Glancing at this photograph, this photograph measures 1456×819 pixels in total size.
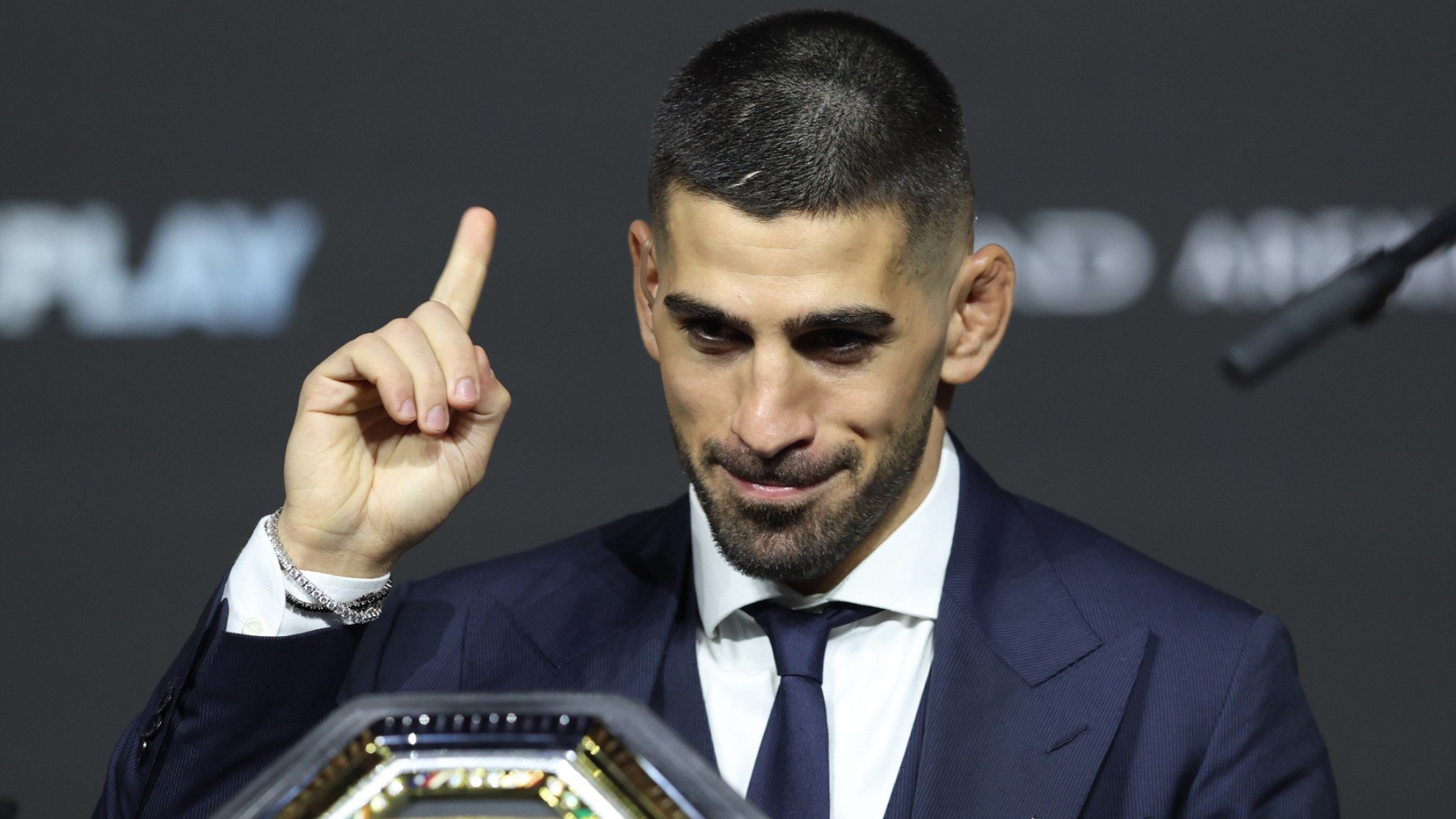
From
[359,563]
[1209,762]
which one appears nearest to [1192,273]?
[1209,762]

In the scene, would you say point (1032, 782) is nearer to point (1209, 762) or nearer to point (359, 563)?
point (1209, 762)

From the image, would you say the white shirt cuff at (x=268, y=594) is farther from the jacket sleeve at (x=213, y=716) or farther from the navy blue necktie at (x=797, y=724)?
the navy blue necktie at (x=797, y=724)

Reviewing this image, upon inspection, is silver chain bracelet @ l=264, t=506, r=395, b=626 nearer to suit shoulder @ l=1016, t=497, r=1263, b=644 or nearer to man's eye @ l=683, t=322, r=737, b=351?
man's eye @ l=683, t=322, r=737, b=351

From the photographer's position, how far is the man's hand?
4.50 feet

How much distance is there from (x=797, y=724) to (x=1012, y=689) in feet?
0.71

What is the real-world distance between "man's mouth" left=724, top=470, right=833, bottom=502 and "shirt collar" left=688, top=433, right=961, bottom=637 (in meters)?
0.12

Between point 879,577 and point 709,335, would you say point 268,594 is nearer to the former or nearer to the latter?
point 709,335

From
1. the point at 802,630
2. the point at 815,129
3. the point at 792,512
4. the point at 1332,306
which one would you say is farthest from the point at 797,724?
the point at 1332,306

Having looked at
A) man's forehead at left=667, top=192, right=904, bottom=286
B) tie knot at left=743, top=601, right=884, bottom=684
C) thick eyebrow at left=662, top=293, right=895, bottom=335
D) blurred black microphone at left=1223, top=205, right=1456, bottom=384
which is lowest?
tie knot at left=743, top=601, right=884, bottom=684

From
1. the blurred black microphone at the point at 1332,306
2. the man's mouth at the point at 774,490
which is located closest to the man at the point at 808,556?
the man's mouth at the point at 774,490

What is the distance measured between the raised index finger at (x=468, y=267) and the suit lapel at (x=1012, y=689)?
1.83 ft

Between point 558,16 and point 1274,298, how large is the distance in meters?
1.33

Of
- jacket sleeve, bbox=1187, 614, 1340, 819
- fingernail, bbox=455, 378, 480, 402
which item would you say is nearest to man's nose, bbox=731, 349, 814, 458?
fingernail, bbox=455, 378, 480, 402

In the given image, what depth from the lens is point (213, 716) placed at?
1355 millimetres
